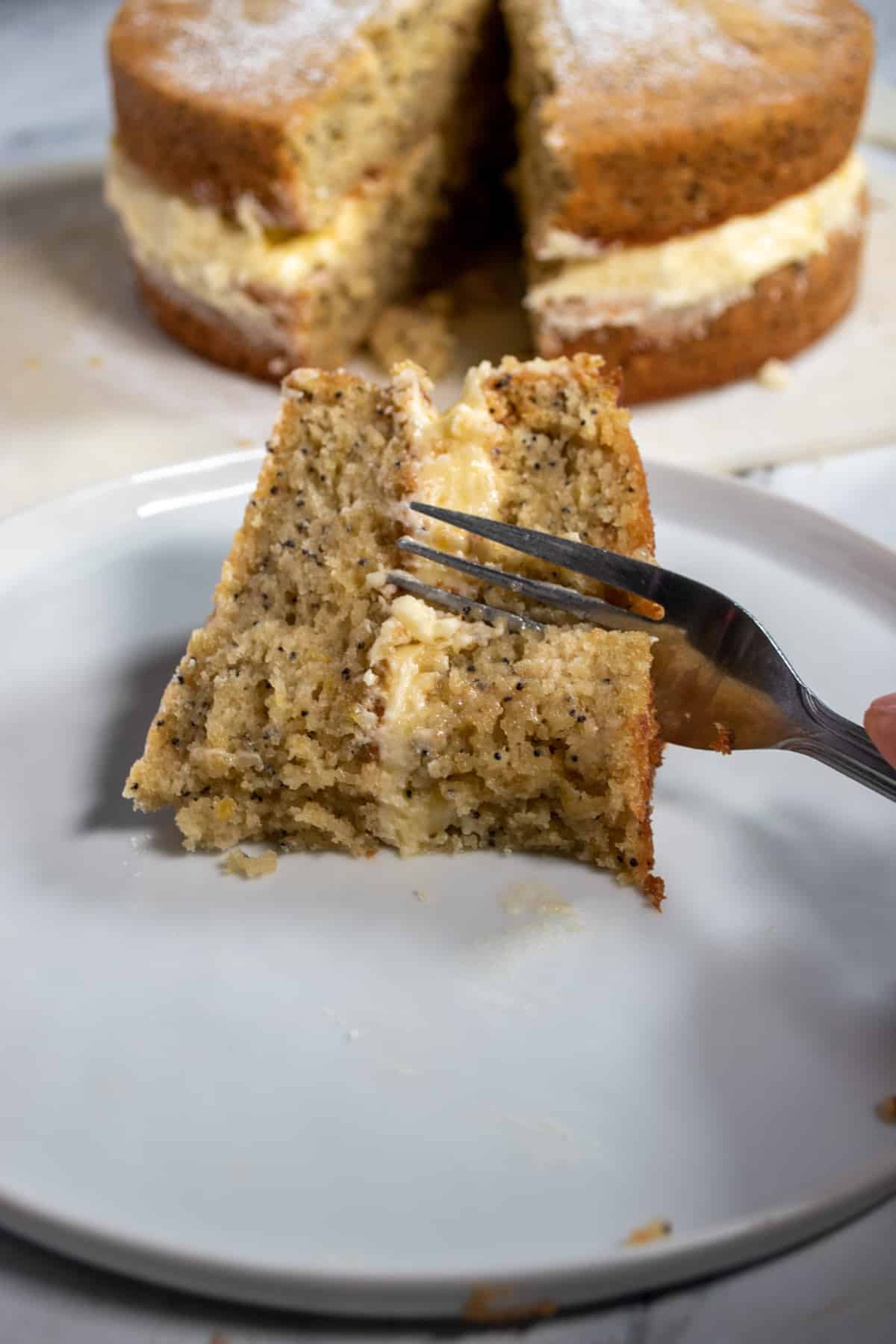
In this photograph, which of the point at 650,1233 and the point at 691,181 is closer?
the point at 650,1233

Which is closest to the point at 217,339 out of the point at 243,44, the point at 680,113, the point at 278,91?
the point at 278,91

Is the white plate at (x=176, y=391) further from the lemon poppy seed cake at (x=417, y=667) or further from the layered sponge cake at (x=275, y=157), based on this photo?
the lemon poppy seed cake at (x=417, y=667)

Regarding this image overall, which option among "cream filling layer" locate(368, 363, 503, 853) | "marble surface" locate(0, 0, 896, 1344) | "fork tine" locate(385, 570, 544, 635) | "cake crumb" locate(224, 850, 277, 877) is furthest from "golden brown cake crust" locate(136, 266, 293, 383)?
"marble surface" locate(0, 0, 896, 1344)

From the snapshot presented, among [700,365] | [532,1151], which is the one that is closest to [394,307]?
[700,365]

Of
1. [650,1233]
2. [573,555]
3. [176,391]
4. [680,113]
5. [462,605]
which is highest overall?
[680,113]

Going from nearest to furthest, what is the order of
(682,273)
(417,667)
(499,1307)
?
(499,1307)
(417,667)
(682,273)

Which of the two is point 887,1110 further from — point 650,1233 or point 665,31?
point 665,31

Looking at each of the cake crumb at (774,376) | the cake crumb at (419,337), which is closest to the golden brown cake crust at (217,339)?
the cake crumb at (419,337)
